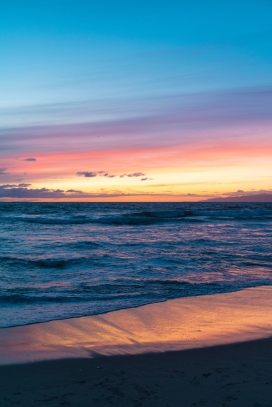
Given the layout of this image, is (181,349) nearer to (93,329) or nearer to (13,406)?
(93,329)

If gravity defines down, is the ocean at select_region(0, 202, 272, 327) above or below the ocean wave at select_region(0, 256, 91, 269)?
below

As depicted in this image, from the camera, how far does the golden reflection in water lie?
562cm

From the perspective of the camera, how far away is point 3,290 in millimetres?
9250

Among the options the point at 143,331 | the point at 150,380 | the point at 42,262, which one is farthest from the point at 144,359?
the point at 42,262

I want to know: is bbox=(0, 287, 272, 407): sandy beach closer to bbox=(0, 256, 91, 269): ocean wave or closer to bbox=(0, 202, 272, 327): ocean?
bbox=(0, 202, 272, 327): ocean

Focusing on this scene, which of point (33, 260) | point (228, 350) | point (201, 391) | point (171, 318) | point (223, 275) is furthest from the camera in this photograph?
point (33, 260)

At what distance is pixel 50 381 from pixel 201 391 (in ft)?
5.66

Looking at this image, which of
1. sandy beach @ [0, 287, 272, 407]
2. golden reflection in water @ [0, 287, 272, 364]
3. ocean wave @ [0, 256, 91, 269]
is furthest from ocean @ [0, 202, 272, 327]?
sandy beach @ [0, 287, 272, 407]

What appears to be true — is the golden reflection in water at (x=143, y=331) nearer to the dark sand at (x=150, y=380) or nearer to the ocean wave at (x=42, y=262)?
the dark sand at (x=150, y=380)

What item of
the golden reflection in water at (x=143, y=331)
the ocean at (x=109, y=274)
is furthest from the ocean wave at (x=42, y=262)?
the golden reflection in water at (x=143, y=331)

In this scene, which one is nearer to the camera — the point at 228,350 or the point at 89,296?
the point at 228,350

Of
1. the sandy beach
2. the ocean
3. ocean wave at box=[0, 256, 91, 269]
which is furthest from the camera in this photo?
ocean wave at box=[0, 256, 91, 269]

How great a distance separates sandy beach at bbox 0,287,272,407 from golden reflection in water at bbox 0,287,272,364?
15mm

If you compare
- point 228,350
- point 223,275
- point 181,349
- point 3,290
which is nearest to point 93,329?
point 181,349
